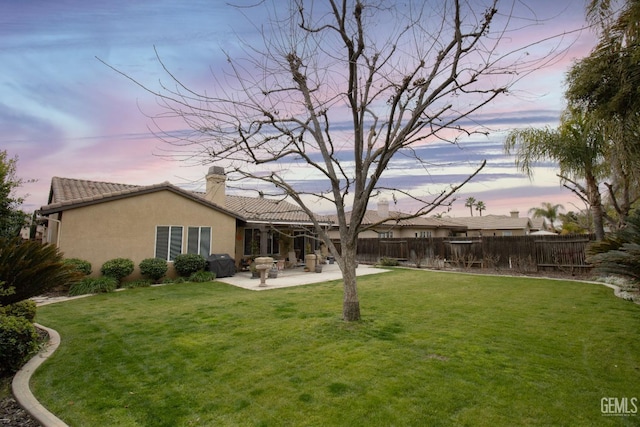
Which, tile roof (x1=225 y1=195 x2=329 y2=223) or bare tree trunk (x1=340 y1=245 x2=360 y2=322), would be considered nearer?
bare tree trunk (x1=340 y1=245 x2=360 y2=322)

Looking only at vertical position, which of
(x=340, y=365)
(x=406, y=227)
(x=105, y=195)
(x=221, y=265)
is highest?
(x=105, y=195)

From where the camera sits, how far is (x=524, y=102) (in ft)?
17.6

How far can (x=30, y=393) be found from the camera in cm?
394

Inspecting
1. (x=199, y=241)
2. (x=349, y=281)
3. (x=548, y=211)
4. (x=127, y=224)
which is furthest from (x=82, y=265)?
(x=548, y=211)

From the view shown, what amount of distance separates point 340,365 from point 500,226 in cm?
4048

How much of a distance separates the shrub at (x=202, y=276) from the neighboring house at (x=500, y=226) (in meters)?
32.2

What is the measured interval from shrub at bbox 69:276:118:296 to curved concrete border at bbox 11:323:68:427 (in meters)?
6.17

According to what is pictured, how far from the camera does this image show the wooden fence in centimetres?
1551

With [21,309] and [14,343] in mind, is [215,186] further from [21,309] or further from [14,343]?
[14,343]

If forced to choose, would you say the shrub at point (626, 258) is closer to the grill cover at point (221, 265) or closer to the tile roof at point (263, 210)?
the grill cover at point (221, 265)

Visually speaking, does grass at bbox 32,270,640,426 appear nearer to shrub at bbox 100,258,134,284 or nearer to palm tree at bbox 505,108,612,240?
shrub at bbox 100,258,134,284

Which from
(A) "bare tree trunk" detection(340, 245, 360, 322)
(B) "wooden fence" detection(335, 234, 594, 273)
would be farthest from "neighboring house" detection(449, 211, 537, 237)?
(A) "bare tree trunk" detection(340, 245, 360, 322)

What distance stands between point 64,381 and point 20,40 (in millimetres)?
5618

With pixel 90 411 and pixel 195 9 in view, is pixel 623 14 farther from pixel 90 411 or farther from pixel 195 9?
pixel 90 411
